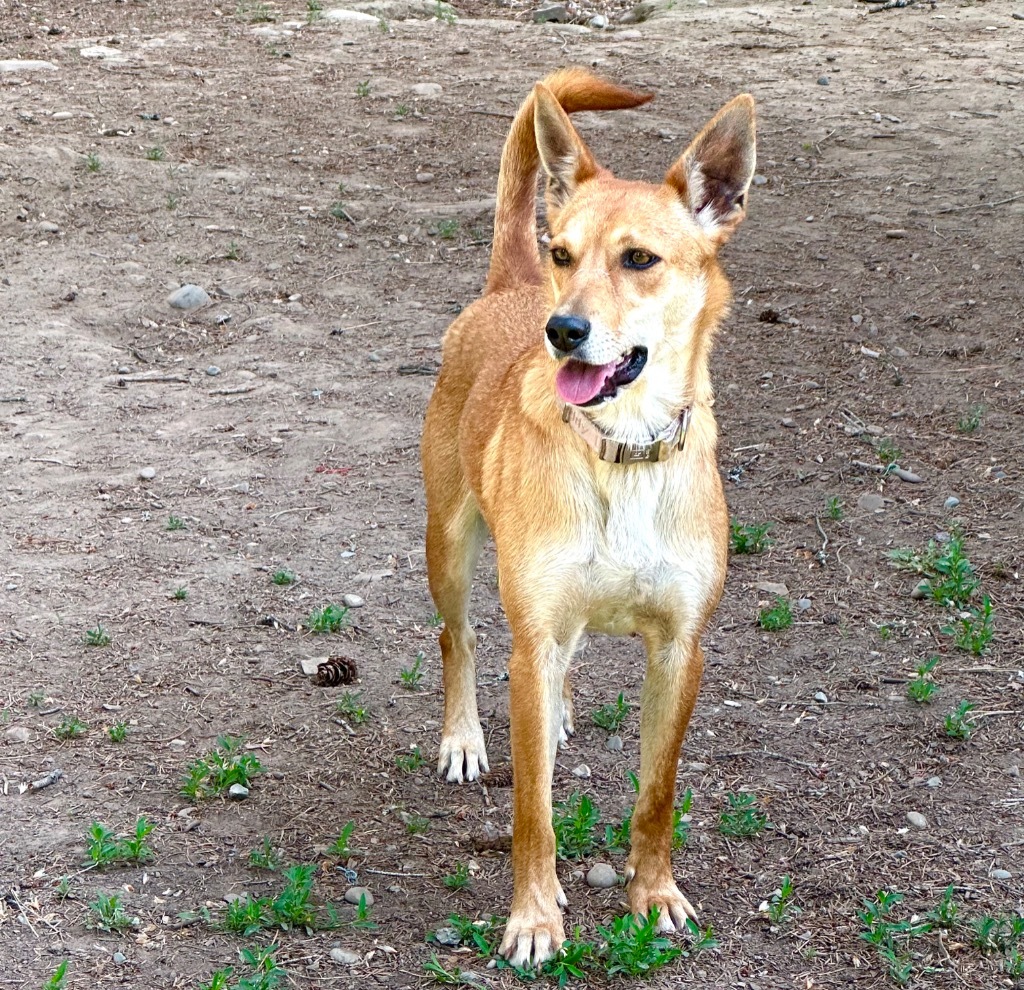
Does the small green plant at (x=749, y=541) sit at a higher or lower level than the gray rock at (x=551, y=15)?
lower

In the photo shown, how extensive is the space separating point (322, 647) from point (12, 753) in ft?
4.03

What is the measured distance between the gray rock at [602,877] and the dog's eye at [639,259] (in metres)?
1.78

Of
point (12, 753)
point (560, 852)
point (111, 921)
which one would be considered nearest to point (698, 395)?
point (560, 852)

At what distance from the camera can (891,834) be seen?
13.6 feet

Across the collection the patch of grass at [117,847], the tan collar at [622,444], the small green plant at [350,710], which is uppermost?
the tan collar at [622,444]

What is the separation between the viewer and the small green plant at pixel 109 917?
3.57 m

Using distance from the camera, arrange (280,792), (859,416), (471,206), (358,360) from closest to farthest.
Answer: (280,792), (859,416), (358,360), (471,206)

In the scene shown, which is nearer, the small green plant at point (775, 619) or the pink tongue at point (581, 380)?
the pink tongue at point (581, 380)

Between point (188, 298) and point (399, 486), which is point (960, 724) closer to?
point (399, 486)

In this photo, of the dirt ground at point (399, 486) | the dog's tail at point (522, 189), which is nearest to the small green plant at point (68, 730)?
the dirt ground at point (399, 486)

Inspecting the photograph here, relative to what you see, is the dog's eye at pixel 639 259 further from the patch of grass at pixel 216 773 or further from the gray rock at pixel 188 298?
the gray rock at pixel 188 298

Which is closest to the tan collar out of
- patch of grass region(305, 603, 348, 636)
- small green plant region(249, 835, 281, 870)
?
small green plant region(249, 835, 281, 870)

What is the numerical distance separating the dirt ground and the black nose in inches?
64.8

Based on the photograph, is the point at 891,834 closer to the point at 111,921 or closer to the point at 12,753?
the point at 111,921
